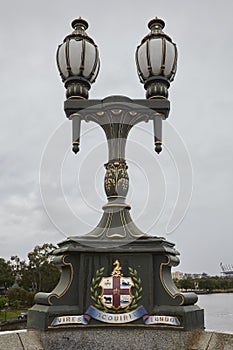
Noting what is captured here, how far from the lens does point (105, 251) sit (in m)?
6.15

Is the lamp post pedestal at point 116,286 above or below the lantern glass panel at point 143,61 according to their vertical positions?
below

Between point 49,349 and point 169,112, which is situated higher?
point 169,112

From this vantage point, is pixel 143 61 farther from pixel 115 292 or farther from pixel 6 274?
pixel 6 274

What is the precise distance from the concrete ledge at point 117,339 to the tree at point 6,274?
50.8 meters

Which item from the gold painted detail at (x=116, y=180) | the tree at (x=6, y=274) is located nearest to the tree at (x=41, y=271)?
the tree at (x=6, y=274)

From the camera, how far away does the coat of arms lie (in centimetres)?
594

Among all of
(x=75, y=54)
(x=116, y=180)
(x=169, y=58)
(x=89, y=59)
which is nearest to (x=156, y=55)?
(x=169, y=58)

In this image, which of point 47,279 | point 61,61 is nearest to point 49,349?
point 61,61

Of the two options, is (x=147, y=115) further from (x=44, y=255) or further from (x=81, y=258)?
(x=44, y=255)

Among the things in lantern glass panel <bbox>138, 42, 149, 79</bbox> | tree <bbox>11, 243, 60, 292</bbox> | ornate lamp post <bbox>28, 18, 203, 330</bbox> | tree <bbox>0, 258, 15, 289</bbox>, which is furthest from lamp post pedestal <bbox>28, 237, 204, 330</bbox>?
tree <bbox>0, 258, 15, 289</bbox>

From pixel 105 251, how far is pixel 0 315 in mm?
38705

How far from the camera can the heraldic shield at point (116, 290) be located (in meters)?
5.94

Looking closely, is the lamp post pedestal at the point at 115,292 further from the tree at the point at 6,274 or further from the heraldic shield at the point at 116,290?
the tree at the point at 6,274

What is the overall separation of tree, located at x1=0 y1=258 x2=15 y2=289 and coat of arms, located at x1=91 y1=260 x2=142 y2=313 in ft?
166
